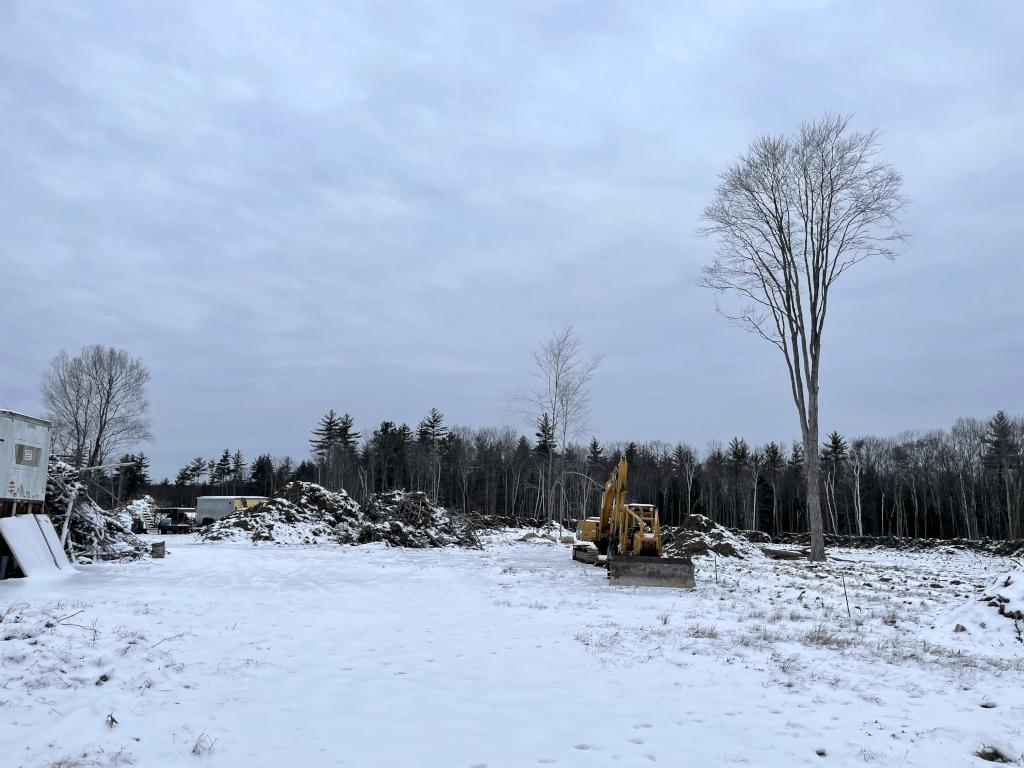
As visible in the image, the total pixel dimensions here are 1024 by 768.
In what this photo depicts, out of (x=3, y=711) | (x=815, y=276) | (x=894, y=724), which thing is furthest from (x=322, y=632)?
(x=815, y=276)

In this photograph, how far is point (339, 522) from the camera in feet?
95.4

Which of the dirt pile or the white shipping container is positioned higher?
the white shipping container

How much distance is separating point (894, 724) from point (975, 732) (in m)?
0.54

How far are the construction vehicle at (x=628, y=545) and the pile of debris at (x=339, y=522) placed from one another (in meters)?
7.19

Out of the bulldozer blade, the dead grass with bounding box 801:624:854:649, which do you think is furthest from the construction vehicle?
the dead grass with bounding box 801:624:854:649

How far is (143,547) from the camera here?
17.6 m

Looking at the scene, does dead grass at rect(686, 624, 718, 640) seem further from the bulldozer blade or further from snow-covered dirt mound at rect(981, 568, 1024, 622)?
the bulldozer blade

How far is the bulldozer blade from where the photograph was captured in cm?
1448

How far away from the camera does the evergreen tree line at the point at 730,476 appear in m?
57.9

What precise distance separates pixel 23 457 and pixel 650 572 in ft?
43.7

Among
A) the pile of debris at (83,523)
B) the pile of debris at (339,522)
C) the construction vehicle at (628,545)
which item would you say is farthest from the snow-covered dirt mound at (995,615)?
the pile of debris at (339,522)

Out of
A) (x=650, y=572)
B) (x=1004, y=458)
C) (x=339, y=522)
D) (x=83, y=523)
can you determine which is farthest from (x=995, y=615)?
(x=1004, y=458)

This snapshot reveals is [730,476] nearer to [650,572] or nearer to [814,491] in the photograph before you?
[814,491]

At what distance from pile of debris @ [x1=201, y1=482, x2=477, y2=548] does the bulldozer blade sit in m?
13.6
